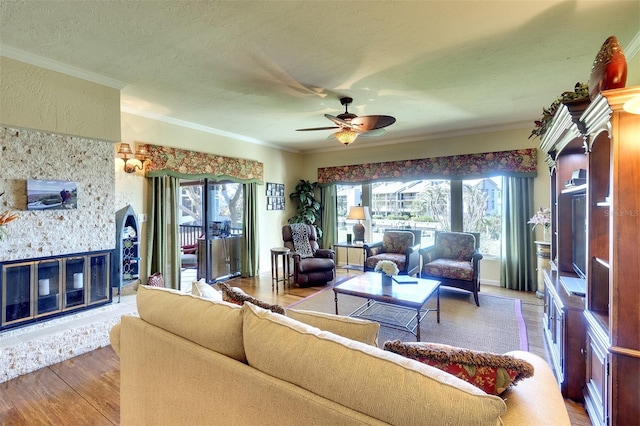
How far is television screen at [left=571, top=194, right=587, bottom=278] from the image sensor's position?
255 cm

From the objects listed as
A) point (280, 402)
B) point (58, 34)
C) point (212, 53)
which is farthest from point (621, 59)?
point (58, 34)

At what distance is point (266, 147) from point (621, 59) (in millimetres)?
5300

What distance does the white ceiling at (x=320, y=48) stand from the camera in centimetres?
200

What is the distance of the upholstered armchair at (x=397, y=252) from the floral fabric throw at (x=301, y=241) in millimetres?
1037

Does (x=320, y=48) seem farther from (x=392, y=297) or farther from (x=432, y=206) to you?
(x=432, y=206)

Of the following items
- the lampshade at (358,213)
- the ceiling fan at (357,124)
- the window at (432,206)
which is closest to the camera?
the ceiling fan at (357,124)

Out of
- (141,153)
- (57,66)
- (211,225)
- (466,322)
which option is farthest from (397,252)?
(57,66)

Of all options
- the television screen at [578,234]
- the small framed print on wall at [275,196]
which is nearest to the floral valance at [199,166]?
the small framed print on wall at [275,196]

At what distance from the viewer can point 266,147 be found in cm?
612

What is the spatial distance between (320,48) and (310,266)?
3.25m

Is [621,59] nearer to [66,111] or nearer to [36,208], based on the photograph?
[66,111]

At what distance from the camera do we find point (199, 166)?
4.75 meters

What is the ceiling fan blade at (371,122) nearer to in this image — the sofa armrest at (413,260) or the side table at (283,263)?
the sofa armrest at (413,260)

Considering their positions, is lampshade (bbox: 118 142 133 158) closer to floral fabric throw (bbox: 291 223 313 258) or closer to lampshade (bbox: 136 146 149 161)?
lampshade (bbox: 136 146 149 161)
